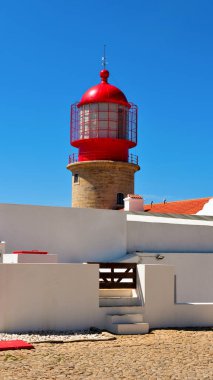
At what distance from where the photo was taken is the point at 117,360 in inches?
432

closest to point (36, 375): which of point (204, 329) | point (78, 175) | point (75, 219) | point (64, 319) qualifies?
point (64, 319)

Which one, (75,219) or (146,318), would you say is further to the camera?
(75,219)

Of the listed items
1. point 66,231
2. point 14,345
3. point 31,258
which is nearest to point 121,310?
point 31,258

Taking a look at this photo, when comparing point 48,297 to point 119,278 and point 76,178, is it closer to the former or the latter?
point 119,278

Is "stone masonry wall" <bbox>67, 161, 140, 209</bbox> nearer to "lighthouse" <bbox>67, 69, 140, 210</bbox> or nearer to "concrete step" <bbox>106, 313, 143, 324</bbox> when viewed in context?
"lighthouse" <bbox>67, 69, 140, 210</bbox>

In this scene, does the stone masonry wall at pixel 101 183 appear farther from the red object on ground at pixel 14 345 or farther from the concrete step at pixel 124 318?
the red object on ground at pixel 14 345

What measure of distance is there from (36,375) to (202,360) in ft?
11.3

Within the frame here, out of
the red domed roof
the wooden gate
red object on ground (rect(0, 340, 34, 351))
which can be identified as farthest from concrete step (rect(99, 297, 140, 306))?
the red domed roof

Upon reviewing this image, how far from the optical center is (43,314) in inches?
541

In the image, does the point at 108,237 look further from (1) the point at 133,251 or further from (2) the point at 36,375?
(2) the point at 36,375

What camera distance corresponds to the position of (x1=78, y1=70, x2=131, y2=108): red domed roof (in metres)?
27.0

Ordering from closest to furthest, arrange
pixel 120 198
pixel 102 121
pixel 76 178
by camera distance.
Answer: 1. pixel 120 198
2. pixel 102 121
3. pixel 76 178

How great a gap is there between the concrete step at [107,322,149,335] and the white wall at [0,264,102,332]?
52 cm

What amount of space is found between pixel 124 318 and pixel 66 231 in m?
5.32
